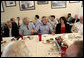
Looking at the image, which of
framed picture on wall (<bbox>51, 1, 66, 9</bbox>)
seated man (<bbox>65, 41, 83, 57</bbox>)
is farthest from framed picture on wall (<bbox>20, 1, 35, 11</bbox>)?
seated man (<bbox>65, 41, 83, 57</bbox>)

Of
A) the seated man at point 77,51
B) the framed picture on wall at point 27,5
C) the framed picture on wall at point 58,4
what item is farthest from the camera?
the framed picture on wall at point 58,4

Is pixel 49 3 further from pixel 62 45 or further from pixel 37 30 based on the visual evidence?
pixel 62 45

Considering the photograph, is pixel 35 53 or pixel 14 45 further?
pixel 35 53

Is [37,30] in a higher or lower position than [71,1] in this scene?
lower

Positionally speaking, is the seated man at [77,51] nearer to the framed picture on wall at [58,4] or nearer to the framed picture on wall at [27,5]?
the framed picture on wall at [27,5]

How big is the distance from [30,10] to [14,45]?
14.8 ft

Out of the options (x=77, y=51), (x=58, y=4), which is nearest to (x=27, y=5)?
(x=58, y=4)

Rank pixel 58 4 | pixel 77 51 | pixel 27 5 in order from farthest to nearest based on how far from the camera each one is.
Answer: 1. pixel 58 4
2. pixel 27 5
3. pixel 77 51

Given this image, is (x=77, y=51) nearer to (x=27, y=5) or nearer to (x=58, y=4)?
(x=27, y=5)

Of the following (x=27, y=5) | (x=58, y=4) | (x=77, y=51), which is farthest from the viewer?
(x=58, y=4)

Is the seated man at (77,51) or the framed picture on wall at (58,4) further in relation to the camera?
the framed picture on wall at (58,4)

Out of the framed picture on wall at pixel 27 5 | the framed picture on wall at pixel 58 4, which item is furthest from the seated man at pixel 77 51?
the framed picture on wall at pixel 58 4

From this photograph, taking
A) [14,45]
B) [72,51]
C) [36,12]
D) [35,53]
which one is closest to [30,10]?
[36,12]

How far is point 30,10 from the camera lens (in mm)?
5359
